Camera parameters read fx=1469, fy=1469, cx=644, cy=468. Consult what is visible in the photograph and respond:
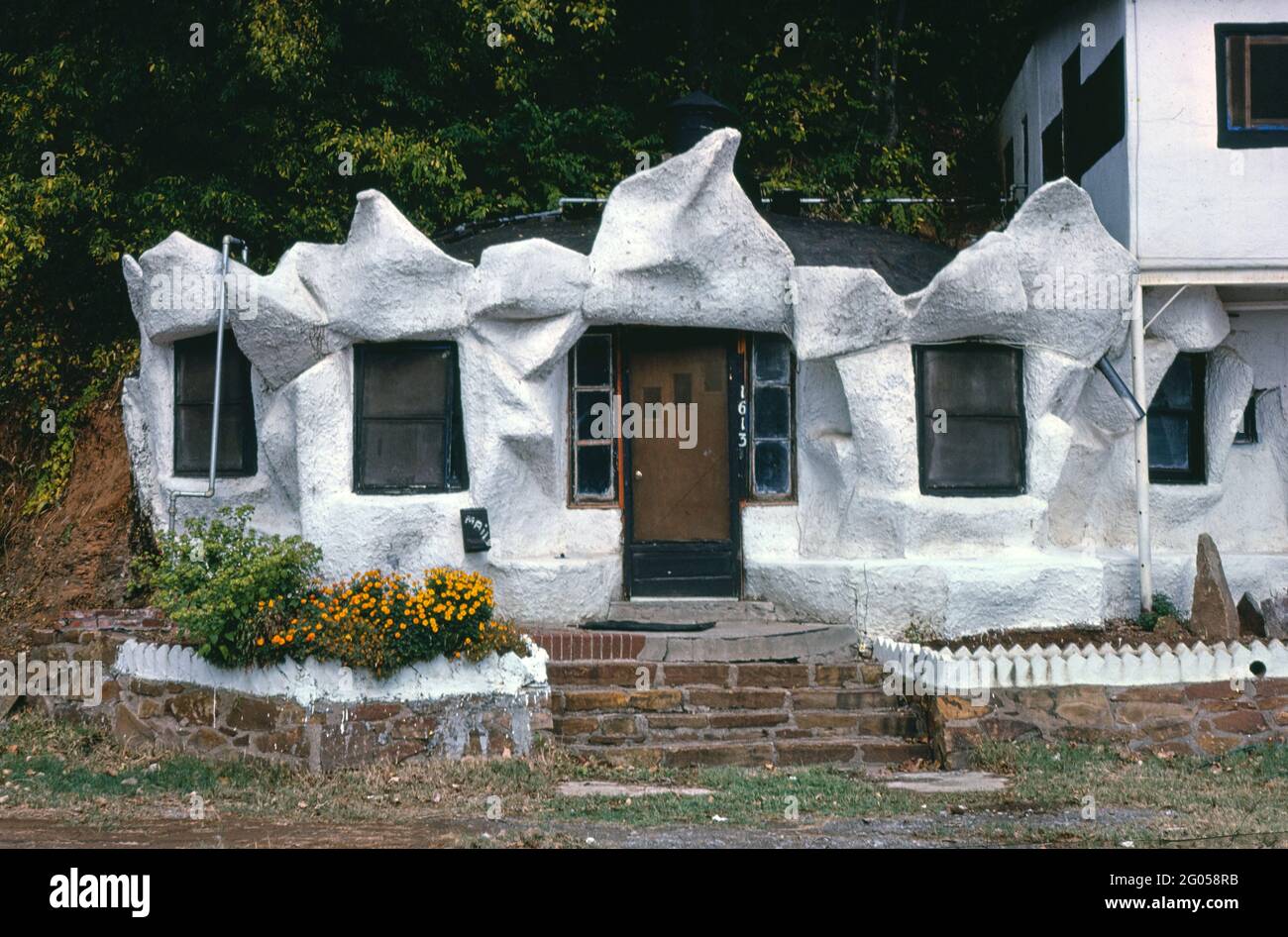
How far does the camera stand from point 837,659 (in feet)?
39.9

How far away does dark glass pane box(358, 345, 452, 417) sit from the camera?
43.1 ft

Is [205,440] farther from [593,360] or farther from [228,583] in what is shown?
[593,360]

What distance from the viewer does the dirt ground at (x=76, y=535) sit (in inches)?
640

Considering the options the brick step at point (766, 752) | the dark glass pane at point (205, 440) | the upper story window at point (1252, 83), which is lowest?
the brick step at point (766, 752)

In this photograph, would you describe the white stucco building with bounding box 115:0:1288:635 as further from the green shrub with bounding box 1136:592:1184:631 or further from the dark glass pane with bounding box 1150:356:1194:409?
the dark glass pane with bounding box 1150:356:1194:409

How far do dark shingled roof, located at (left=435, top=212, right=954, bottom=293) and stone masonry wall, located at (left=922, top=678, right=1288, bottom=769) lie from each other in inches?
166

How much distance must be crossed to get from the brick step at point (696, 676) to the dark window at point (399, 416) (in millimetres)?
2410

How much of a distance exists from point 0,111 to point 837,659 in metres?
11.8

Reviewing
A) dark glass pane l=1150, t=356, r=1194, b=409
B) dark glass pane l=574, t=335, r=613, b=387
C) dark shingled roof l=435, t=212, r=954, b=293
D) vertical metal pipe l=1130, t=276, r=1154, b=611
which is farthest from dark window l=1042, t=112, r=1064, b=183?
dark glass pane l=574, t=335, r=613, b=387

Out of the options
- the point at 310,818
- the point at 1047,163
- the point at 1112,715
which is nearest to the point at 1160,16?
the point at 1047,163

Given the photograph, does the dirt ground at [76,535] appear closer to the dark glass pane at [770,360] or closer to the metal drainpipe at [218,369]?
the metal drainpipe at [218,369]

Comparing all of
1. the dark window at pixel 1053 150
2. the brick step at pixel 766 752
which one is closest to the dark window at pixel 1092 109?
the dark window at pixel 1053 150

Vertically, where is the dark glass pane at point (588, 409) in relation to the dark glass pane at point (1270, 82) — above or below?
below

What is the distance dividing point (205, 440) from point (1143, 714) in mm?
9028
